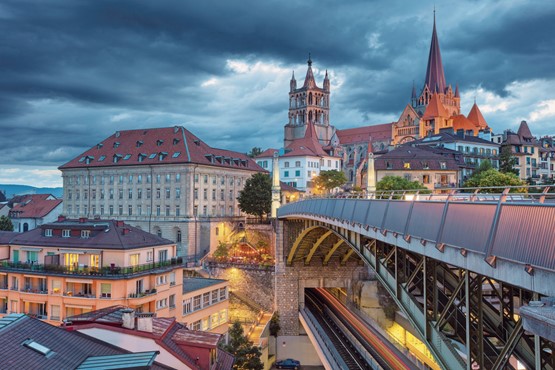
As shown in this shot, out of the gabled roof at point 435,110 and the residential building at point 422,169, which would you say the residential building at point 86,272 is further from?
the gabled roof at point 435,110

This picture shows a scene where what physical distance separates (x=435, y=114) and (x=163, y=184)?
295 feet

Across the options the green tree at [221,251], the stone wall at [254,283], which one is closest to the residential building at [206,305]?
the stone wall at [254,283]

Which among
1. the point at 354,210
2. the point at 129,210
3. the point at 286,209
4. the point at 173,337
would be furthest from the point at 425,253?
the point at 129,210

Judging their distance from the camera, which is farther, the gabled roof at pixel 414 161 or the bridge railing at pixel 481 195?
the gabled roof at pixel 414 161

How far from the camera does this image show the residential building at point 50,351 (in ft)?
57.7

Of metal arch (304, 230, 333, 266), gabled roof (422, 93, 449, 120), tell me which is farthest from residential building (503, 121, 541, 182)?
metal arch (304, 230, 333, 266)

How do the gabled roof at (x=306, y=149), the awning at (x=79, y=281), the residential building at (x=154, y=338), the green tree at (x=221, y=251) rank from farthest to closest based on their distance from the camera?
the gabled roof at (x=306, y=149) → the green tree at (x=221, y=251) → the awning at (x=79, y=281) → the residential building at (x=154, y=338)

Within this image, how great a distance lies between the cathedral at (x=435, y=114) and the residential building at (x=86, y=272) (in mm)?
102587

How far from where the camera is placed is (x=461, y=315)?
53.5ft

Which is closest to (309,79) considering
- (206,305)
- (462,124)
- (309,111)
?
(309,111)

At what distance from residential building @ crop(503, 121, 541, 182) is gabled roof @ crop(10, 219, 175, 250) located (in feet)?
280

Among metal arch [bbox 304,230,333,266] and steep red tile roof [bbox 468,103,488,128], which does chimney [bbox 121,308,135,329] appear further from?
steep red tile roof [bbox 468,103,488,128]

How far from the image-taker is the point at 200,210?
8675 centimetres

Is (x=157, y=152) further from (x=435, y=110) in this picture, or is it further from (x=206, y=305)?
(x=435, y=110)
